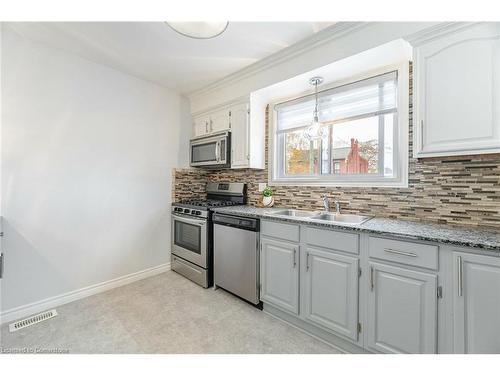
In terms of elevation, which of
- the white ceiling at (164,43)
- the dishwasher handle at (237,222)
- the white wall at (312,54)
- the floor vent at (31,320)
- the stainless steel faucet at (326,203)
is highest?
the white ceiling at (164,43)

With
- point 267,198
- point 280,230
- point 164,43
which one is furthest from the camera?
point 267,198

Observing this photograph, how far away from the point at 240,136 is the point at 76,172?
1.83 metres

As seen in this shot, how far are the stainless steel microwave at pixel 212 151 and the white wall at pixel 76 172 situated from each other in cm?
36

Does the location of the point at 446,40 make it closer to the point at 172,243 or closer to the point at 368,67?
the point at 368,67

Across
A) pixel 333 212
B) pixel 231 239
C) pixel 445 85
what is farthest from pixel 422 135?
pixel 231 239

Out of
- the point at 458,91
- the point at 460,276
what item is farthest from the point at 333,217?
the point at 458,91

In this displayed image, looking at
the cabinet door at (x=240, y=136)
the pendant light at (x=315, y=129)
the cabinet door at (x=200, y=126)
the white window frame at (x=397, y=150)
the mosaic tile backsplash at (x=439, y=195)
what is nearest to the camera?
the mosaic tile backsplash at (x=439, y=195)

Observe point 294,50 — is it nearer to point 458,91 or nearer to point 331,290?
point 458,91

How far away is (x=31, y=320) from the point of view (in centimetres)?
202

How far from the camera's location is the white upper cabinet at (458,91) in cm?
140

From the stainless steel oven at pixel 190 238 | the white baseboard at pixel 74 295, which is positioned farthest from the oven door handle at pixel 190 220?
the white baseboard at pixel 74 295

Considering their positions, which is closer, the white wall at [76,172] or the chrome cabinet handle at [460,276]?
the chrome cabinet handle at [460,276]

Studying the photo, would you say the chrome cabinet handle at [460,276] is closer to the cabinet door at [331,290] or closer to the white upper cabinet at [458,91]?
the cabinet door at [331,290]

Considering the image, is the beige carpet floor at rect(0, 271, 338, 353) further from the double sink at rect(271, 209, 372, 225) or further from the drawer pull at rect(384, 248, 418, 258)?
the double sink at rect(271, 209, 372, 225)
